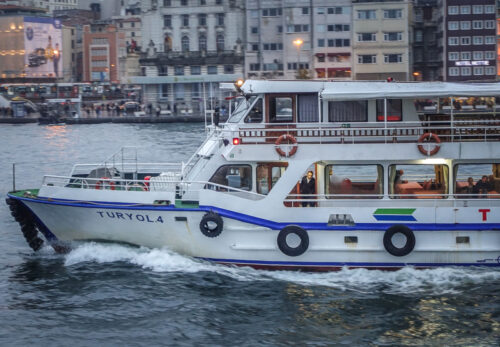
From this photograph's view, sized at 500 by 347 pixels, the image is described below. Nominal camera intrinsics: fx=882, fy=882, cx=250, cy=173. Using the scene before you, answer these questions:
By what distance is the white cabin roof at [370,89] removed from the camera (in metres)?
16.5

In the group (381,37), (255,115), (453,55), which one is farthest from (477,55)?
(255,115)

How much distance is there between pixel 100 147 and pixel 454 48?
4077cm

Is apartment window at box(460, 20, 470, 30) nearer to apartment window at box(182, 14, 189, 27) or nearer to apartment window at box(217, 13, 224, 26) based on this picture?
apartment window at box(217, 13, 224, 26)

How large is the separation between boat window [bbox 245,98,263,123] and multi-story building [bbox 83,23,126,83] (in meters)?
119

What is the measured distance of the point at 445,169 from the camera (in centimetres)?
1703

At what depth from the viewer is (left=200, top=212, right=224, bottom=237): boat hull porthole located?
54.3 feet

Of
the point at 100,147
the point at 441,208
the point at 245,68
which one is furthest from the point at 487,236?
the point at 245,68

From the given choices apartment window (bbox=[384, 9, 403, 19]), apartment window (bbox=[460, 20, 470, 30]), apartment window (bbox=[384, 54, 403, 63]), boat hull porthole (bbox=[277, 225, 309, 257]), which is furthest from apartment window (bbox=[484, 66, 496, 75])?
boat hull porthole (bbox=[277, 225, 309, 257])

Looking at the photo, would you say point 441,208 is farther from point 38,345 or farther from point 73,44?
point 73,44

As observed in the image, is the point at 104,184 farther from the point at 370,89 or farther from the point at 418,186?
the point at 418,186

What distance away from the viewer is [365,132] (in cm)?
1694

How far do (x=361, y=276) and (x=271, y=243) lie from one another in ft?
5.89

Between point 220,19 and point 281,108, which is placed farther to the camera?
point 220,19

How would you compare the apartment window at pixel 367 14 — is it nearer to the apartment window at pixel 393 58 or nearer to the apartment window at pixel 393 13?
the apartment window at pixel 393 13
